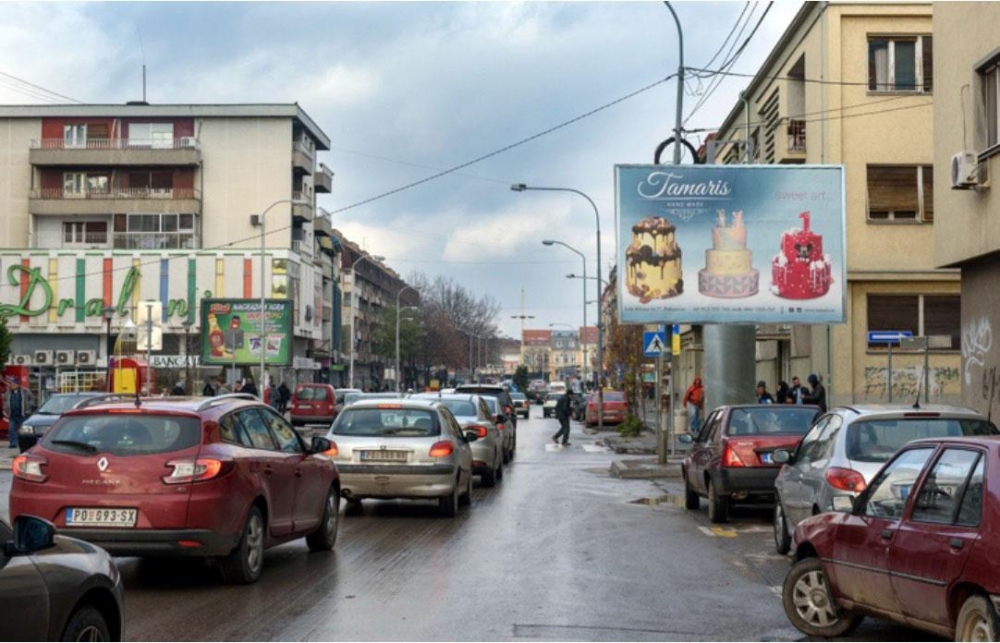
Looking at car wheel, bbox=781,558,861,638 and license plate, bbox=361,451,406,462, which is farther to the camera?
license plate, bbox=361,451,406,462

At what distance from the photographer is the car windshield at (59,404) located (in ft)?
89.0

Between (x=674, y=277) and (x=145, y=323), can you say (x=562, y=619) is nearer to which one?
(x=674, y=277)

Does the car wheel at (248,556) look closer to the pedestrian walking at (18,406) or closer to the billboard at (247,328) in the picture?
the pedestrian walking at (18,406)

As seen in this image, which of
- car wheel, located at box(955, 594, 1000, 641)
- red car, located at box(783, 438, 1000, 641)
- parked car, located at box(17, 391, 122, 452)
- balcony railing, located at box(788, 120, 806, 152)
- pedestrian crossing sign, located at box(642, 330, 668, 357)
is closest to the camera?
car wheel, located at box(955, 594, 1000, 641)

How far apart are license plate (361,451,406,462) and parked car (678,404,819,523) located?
3.84 meters

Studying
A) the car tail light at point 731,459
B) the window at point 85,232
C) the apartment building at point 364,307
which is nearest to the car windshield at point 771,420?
the car tail light at point 731,459

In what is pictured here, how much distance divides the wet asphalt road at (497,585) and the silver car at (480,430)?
3683 millimetres

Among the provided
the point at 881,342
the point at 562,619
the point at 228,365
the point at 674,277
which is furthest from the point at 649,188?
the point at 228,365

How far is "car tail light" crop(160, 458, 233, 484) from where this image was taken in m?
9.55

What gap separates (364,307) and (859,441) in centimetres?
10549

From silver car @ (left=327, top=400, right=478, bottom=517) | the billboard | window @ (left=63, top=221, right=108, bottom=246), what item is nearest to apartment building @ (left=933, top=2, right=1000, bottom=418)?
silver car @ (left=327, top=400, right=478, bottom=517)

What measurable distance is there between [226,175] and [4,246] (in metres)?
13.1

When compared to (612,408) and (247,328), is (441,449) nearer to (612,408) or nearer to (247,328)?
(612,408)

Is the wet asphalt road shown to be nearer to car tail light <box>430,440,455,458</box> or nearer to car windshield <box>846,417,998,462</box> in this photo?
car tail light <box>430,440,455,458</box>
